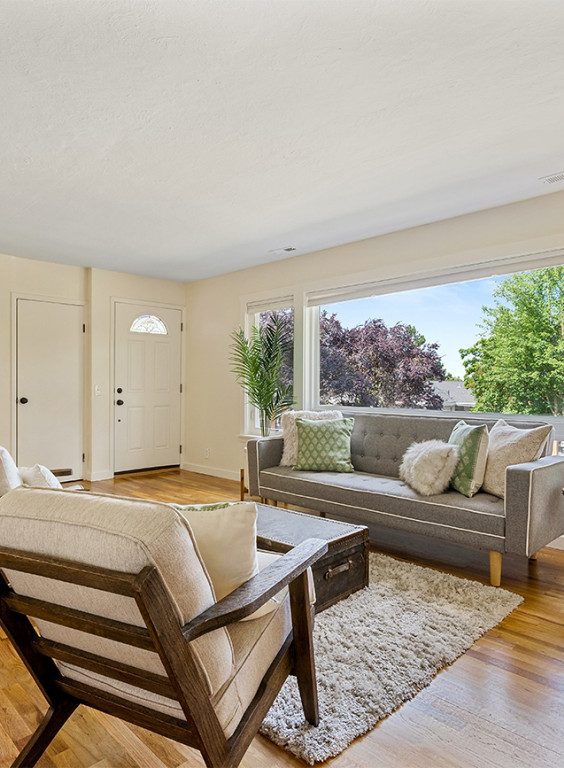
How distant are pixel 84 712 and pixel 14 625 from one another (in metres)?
0.67

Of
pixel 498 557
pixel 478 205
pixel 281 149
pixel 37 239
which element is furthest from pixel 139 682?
pixel 37 239

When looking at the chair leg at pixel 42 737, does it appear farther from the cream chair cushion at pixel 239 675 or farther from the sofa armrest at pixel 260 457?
the sofa armrest at pixel 260 457

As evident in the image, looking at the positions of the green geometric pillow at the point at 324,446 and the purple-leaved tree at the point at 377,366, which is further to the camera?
the purple-leaved tree at the point at 377,366

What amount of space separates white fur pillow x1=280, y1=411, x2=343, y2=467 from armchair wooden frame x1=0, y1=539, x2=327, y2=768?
7.91 ft

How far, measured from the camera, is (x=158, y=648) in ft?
3.08

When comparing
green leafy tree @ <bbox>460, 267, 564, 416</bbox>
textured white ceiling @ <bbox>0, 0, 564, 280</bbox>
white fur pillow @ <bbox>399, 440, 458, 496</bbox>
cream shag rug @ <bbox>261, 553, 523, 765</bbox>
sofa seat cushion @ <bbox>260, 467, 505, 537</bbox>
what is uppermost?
textured white ceiling @ <bbox>0, 0, 564, 280</bbox>

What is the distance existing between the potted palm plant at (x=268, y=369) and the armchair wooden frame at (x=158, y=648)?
11.0ft

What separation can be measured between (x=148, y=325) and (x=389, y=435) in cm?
362

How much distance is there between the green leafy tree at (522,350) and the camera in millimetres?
3389

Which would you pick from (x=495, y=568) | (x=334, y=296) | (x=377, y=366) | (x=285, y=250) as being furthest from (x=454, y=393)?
(x=285, y=250)

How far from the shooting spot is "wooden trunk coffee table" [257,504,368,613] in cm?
221

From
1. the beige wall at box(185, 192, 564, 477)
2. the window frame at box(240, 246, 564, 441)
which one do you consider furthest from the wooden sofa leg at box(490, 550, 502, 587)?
the beige wall at box(185, 192, 564, 477)

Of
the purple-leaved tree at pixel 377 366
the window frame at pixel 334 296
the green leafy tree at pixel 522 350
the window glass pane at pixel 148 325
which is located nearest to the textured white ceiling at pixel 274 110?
the window frame at pixel 334 296

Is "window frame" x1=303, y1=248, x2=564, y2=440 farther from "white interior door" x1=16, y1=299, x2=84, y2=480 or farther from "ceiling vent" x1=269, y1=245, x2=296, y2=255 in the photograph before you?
"white interior door" x1=16, y1=299, x2=84, y2=480
